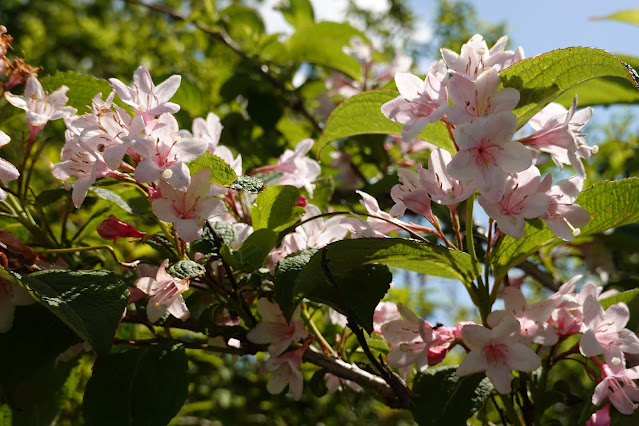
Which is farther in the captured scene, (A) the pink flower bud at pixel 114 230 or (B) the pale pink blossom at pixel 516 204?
(A) the pink flower bud at pixel 114 230

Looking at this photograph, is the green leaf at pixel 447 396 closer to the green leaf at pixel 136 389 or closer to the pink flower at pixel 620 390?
the pink flower at pixel 620 390

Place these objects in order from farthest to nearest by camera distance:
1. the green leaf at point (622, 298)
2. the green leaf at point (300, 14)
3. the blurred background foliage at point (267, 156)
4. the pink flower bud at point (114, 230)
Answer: the green leaf at point (300, 14) → the blurred background foliage at point (267, 156) → the green leaf at point (622, 298) → the pink flower bud at point (114, 230)

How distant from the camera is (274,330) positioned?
3.30ft

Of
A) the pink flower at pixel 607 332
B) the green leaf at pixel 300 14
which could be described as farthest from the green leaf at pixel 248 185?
the green leaf at pixel 300 14

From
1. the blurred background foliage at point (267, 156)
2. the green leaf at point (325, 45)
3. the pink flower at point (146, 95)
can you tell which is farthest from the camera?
the green leaf at point (325, 45)

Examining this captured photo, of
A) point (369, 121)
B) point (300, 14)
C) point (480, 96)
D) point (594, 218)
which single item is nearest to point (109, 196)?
point (369, 121)

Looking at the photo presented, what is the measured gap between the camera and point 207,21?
222cm

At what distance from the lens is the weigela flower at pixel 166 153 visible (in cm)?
81

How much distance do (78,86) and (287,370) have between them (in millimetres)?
609

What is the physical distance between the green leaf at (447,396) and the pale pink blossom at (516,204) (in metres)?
0.28

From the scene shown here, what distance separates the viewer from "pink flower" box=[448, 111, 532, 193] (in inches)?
30.7

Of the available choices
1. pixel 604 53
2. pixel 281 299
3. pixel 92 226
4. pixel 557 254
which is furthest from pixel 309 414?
pixel 604 53

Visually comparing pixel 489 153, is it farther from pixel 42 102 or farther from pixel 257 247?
pixel 42 102

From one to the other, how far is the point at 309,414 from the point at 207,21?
4.69ft
